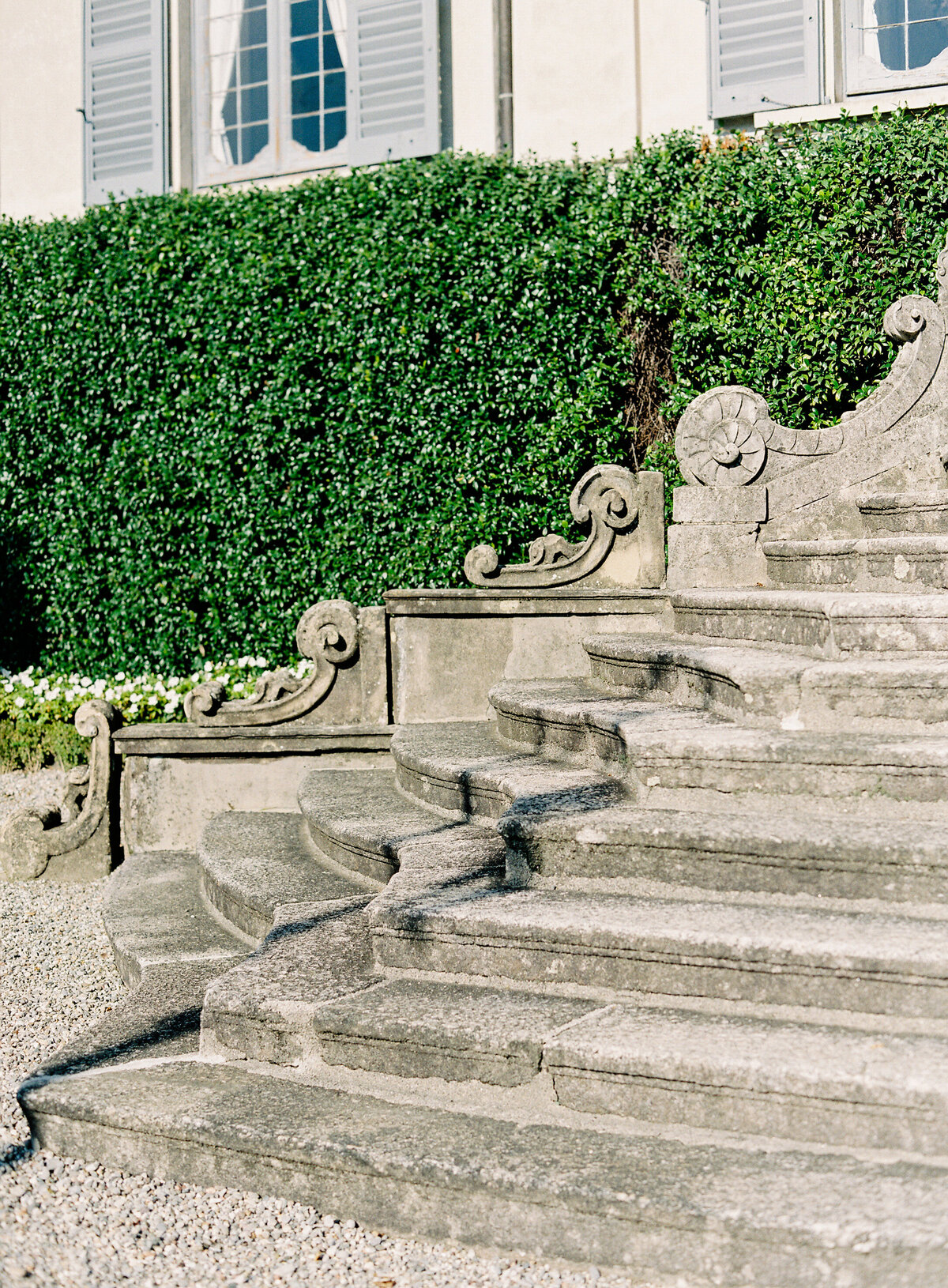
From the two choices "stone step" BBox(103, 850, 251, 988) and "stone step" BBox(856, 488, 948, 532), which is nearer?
"stone step" BBox(103, 850, 251, 988)

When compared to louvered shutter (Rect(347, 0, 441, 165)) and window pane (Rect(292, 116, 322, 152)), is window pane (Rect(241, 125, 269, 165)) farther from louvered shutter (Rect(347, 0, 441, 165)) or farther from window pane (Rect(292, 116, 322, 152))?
louvered shutter (Rect(347, 0, 441, 165))

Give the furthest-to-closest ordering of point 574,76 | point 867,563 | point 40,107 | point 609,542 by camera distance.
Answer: point 40,107 → point 574,76 → point 609,542 → point 867,563

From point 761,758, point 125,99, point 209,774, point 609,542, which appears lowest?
point 209,774

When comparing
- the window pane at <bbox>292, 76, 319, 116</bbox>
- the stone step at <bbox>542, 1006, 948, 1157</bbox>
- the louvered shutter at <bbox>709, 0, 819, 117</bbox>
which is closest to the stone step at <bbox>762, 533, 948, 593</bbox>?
the stone step at <bbox>542, 1006, 948, 1157</bbox>

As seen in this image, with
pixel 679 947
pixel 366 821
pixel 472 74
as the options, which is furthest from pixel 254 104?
pixel 679 947

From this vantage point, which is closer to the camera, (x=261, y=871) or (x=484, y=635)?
(x=261, y=871)

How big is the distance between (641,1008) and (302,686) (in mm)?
2940

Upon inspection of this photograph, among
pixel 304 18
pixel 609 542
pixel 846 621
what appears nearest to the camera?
pixel 846 621

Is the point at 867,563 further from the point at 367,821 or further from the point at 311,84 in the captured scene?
the point at 311,84

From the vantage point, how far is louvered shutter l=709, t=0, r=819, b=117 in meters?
7.86

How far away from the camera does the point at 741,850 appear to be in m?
3.04

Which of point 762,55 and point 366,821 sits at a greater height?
point 762,55

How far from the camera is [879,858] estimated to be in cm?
289

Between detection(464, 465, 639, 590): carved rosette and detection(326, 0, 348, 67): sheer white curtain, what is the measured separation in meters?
5.51
